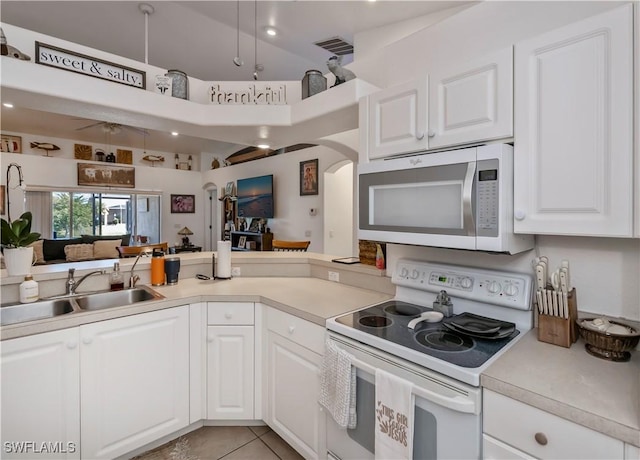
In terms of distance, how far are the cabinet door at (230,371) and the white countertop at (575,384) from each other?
4.67ft

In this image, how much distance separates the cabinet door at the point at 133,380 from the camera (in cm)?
165

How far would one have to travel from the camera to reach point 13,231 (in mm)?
1810

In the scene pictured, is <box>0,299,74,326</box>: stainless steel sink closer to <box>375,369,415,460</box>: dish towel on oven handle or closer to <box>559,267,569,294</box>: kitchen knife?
<box>375,369,415,460</box>: dish towel on oven handle

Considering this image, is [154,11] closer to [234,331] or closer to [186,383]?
[234,331]

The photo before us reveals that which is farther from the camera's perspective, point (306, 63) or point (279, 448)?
point (306, 63)

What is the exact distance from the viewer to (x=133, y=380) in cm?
177

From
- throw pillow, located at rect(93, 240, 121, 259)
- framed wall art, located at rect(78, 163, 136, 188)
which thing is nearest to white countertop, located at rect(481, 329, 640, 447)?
throw pillow, located at rect(93, 240, 121, 259)

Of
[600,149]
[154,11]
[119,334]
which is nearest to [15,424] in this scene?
[119,334]

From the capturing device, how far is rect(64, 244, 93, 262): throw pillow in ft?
19.5

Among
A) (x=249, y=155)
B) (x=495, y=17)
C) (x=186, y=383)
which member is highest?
(x=249, y=155)

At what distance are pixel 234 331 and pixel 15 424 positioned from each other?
41.4 inches

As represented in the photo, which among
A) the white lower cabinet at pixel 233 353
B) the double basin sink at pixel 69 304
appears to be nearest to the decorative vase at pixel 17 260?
the double basin sink at pixel 69 304

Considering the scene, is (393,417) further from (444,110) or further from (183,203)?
(183,203)

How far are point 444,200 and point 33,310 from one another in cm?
228
